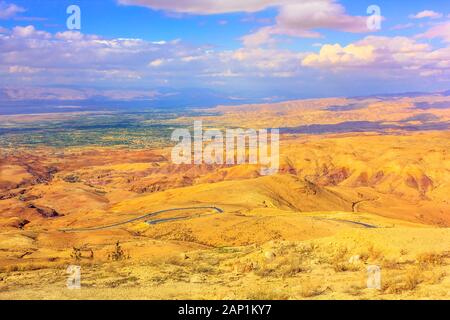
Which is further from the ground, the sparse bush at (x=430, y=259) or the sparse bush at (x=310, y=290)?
the sparse bush at (x=310, y=290)

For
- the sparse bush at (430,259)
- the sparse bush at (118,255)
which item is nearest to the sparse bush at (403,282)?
the sparse bush at (430,259)

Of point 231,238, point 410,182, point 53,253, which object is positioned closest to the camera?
point 53,253

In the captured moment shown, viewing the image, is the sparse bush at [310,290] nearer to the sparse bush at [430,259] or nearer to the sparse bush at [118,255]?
the sparse bush at [430,259]

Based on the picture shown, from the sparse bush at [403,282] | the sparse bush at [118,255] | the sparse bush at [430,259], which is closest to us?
the sparse bush at [403,282]

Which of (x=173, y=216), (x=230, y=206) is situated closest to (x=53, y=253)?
(x=173, y=216)

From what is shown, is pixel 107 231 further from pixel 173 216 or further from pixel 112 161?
pixel 112 161

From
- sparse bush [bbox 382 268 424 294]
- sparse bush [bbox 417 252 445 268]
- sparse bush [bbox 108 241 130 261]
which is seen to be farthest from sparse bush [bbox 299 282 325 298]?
sparse bush [bbox 108 241 130 261]

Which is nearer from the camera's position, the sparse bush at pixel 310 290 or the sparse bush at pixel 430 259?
the sparse bush at pixel 310 290

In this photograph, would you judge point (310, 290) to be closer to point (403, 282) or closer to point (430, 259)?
point (403, 282)

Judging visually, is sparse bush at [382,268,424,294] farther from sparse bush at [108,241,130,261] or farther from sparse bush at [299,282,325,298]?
sparse bush at [108,241,130,261]

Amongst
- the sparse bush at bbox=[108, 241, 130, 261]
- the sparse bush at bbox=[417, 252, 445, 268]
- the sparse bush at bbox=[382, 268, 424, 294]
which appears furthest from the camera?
the sparse bush at bbox=[108, 241, 130, 261]

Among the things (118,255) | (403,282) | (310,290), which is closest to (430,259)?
(403,282)
